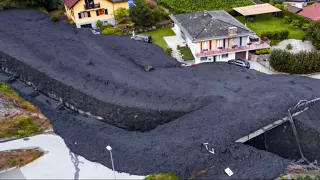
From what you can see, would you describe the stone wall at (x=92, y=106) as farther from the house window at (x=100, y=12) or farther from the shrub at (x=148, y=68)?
the house window at (x=100, y=12)

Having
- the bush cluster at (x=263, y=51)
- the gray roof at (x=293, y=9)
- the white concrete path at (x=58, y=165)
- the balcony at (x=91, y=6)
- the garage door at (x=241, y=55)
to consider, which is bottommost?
the white concrete path at (x=58, y=165)

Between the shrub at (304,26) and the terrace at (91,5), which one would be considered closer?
the shrub at (304,26)

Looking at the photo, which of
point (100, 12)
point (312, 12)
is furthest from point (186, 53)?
point (312, 12)

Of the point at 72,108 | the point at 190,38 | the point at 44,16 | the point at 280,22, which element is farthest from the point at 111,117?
the point at 280,22

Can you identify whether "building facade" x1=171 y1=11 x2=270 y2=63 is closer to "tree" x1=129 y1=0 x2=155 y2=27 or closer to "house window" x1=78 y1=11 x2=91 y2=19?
"tree" x1=129 y1=0 x2=155 y2=27

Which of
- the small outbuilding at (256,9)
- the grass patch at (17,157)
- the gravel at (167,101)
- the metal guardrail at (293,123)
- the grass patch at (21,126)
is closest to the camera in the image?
the gravel at (167,101)

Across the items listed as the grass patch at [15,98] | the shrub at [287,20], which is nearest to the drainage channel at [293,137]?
the grass patch at [15,98]
